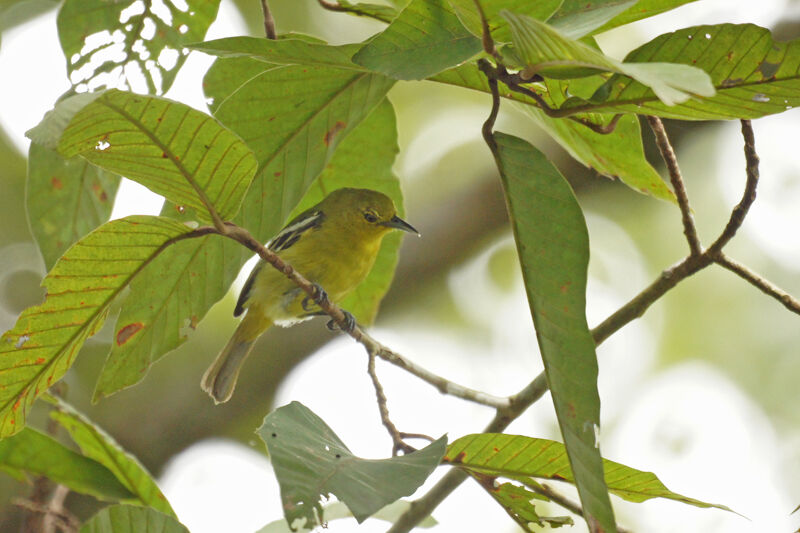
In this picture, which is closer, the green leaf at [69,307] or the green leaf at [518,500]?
the green leaf at [69,307]

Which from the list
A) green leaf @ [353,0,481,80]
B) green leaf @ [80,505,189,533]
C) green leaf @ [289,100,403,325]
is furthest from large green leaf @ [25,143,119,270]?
green leaf @ [353,0,481,80]

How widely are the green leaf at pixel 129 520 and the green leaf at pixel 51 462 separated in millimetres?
345

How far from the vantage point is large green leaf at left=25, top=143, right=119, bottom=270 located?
2088 mm

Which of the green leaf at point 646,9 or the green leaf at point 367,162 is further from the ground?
the green leaf at point 367,162

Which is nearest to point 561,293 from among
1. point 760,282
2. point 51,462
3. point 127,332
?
point 760,282

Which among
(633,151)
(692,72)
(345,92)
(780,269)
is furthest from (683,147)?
(692,72)

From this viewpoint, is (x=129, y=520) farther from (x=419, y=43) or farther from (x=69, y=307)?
(x=419, y=43)

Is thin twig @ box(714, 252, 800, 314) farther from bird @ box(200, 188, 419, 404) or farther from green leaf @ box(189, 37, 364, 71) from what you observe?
bird @ box(200, 188, 419, 404)

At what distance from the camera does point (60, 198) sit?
2.11 meters

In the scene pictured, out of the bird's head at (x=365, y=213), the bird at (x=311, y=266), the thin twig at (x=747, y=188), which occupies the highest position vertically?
the bird's head at (x=365, y=213)

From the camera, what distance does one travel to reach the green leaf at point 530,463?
163 cm

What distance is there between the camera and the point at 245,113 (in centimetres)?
187

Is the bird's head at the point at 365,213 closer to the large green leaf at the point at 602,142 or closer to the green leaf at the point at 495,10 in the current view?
the large green leaf at the point at 602,142

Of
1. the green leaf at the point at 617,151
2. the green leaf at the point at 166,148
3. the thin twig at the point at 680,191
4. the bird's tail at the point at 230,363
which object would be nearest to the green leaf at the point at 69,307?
the green leaf at the point at 166,148
